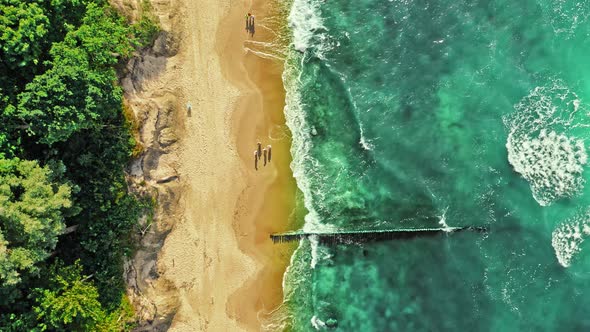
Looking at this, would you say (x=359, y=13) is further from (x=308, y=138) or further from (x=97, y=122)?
(x=97, y=122)

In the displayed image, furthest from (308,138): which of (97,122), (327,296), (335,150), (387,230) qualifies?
(97,122)

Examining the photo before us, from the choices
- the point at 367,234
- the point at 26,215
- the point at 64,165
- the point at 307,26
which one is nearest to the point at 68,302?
the point at 26,215

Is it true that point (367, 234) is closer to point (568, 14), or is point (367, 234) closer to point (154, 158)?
point (154, 158)

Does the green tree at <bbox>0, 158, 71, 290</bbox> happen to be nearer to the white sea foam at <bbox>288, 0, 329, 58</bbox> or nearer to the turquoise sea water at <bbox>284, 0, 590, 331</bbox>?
the turquoise sea water at <bbox>284, 0, 590, 331</bbox>

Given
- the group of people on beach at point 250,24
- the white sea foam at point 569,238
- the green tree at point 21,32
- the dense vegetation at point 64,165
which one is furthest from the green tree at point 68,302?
the white sea foam at point 569,238

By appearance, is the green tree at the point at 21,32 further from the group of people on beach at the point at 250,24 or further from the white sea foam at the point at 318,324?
the white sea foam at the point at 318,324
